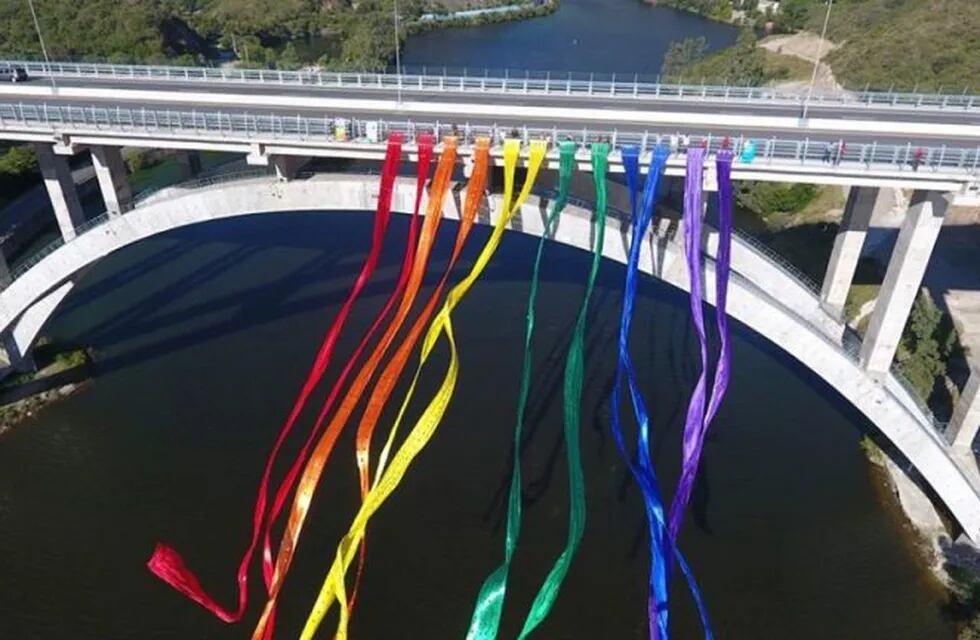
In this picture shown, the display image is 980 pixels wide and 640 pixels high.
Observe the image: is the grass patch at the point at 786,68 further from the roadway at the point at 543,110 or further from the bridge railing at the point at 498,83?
the roadway at the point at 543,110

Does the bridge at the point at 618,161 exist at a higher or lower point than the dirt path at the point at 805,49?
higher

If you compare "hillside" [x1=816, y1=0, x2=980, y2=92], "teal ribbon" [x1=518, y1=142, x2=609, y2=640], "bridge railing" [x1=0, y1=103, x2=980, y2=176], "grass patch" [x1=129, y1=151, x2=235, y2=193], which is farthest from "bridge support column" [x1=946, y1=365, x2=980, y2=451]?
"grass patch" [x1=129, y1=151, x2=235, y2=193]

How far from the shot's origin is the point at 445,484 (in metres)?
32.2

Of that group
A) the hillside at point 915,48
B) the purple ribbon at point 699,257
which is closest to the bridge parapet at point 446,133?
the purple ribbon at point 699,257

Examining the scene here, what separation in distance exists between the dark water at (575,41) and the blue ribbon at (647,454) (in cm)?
6409

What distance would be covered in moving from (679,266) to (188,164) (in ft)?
149

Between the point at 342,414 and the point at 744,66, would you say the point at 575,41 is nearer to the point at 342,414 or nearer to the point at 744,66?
the point at 744,66

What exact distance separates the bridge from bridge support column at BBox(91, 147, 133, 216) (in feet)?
0.22

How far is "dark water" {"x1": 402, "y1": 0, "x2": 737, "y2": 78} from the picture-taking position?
9575 cm

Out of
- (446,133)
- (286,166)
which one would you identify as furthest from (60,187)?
(446,133)

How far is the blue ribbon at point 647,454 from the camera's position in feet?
71.9

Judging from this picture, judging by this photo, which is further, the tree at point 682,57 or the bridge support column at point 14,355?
the tree at point 682,57

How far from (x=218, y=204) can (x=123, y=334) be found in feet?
49.2

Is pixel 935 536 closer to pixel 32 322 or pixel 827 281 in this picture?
pixel 827 281
